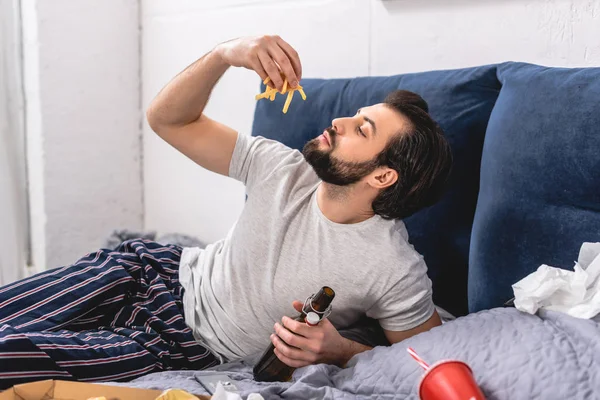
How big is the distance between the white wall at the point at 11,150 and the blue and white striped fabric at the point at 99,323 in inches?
44.0

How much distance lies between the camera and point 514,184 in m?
1.46

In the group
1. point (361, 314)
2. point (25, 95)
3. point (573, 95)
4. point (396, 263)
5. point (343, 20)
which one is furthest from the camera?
point (25, 95)

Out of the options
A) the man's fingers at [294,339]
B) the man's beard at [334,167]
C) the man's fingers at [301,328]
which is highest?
the man's beard at [334,167]

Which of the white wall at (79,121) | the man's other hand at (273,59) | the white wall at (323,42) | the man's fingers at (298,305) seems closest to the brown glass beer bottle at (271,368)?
the man's fingers at (298,305)

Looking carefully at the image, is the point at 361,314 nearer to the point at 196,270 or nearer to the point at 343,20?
the point at 196,270

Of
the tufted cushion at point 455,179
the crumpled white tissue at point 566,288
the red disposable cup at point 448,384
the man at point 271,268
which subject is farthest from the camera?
the tufted cushion at point 455,179

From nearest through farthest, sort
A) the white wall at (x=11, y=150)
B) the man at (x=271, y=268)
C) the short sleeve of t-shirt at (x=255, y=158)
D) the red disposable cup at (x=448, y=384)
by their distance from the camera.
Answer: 1. the red disposable cup at (x=448, y=384)
2. the man at (x=271, y=268)
3. the short sleeve of t-shirt at (x=255, y=158)
4. the white wall at (x=11, y=150)

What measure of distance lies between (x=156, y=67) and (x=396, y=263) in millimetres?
1788

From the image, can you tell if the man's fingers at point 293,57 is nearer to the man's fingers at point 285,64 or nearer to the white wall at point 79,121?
the man's fingers at point 285,64

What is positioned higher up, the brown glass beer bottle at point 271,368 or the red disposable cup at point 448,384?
the red disposable cup at point 448,384

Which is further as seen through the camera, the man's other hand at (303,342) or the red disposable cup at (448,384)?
the man's other hand at (303,342)

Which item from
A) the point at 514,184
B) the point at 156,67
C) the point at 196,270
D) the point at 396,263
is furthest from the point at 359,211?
the point at 156,67

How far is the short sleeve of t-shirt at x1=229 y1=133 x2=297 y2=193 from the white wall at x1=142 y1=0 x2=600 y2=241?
1.63 feet

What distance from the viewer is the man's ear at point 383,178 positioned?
156 cm
